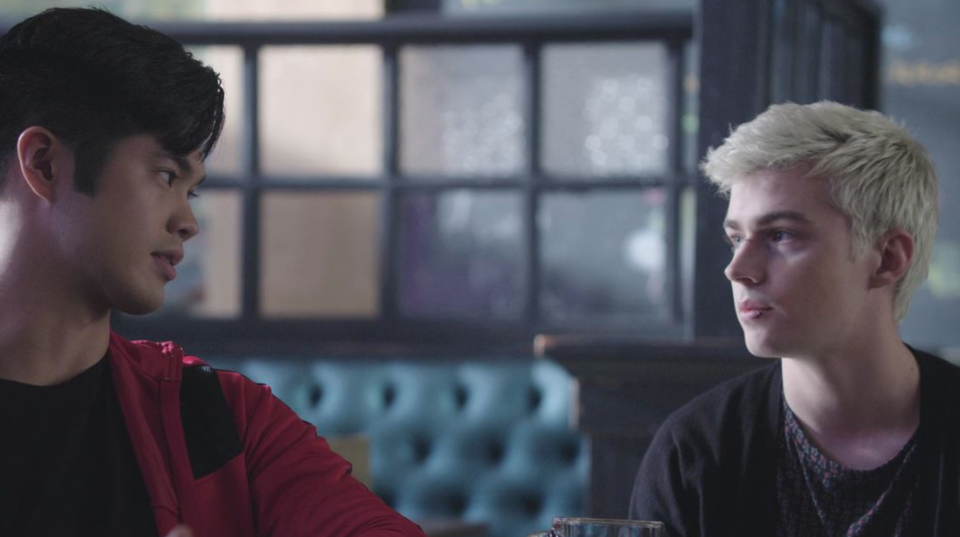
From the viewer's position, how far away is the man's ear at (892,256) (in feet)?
5.55

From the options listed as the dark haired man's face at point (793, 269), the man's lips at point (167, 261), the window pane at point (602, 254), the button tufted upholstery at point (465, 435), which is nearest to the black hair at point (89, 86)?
the man's lips at point (167, 261)

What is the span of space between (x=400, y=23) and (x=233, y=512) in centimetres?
278

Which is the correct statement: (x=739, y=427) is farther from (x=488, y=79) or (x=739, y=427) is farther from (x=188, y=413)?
(x=488, y=79)

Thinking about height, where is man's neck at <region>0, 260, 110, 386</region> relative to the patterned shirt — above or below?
above

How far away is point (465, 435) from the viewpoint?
3.86 metres

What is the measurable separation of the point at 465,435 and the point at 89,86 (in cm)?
253

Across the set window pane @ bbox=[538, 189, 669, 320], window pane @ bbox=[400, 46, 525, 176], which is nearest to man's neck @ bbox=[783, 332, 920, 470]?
window pane @ bbox=[538, 189, 669, 320]

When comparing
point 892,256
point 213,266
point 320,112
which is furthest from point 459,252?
point 892,256

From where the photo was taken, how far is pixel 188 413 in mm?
1523

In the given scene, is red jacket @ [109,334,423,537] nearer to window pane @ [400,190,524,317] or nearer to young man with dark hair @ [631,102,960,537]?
young man with dark hair @ [631,102,960,537]

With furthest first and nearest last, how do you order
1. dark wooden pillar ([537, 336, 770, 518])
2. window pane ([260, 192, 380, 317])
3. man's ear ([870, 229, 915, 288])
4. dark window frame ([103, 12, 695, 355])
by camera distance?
1. window pane ([260, 192, 380, 317])
2. dark window frame ([103, 12, 695, 355])
3. dark wooden pillar ([537, 336, 770, 518])
4. man's ear ([870, 229, 915, 288])

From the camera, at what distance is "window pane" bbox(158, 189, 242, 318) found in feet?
14.3

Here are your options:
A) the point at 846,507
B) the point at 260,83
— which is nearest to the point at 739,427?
the point at 846,507

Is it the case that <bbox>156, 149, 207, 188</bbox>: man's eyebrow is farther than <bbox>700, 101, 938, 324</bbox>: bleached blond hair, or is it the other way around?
<bbox>700, 101, 938, 324</bbox>: bleached blond hair
